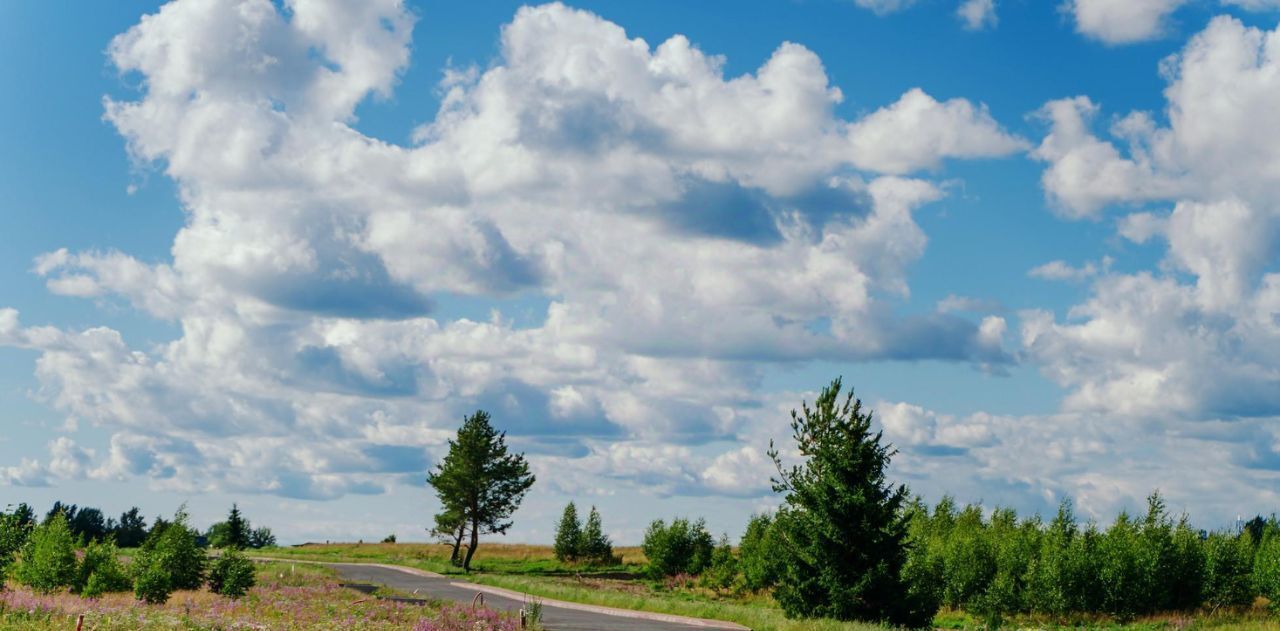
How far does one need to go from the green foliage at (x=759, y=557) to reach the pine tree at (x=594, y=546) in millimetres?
21004

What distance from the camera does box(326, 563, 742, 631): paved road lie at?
3200cm

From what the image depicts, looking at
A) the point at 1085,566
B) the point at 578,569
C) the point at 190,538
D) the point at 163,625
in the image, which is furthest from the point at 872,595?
the point at 578,569

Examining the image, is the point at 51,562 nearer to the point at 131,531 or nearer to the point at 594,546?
the point at 594,546

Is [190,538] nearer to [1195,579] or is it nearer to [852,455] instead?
[852,455]

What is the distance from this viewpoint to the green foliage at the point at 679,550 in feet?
224

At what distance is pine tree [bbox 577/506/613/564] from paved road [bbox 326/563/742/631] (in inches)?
663

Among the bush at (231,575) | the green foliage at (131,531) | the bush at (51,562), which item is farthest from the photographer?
the green foliage at (131,531)

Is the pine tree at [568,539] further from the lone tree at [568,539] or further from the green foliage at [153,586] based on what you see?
the green foliage at [153,586]

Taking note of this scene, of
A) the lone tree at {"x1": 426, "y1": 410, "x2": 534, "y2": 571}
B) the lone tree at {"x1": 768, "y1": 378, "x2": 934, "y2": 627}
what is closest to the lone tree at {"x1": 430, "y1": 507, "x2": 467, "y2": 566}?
the lone tree at {"x1": 426, "y1": 410, "x2": 534, "y2": 571}

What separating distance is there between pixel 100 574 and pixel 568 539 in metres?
46.5

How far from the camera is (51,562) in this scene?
37312mm

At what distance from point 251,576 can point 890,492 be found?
71.2 feet

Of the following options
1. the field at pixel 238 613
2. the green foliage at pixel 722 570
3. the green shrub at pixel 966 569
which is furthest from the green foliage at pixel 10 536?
the green shrub at pixel 966 569

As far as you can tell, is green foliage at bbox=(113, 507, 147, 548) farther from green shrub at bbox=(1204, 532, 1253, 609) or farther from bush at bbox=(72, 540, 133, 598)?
green shrub at bbox=(1204, 532, 1253, 609)
